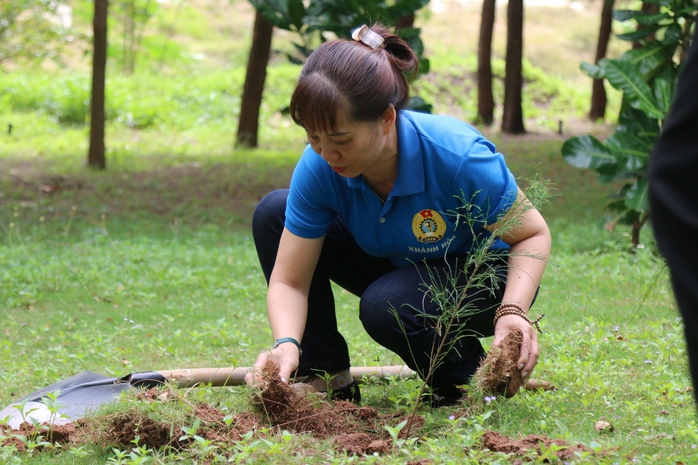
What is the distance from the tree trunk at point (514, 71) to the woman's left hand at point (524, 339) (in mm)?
9158

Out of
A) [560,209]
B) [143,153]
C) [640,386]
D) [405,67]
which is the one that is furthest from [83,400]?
[143,153]

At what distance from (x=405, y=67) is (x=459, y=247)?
0.64m

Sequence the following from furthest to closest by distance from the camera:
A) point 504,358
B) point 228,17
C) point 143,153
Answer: point 228,17 → point 143,153 → point 504,358

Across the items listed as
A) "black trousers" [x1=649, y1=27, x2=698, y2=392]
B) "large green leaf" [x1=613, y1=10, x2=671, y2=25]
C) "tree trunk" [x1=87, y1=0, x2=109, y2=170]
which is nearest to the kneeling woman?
"black trousers" [x1=649, y1=27, x2=698, y2=392]

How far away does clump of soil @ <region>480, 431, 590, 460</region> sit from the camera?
1.95 meters

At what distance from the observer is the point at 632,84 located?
Result: 17.3ft

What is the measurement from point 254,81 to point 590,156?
18.9ft

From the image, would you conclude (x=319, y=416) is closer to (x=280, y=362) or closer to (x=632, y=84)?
(x=280, y=362)

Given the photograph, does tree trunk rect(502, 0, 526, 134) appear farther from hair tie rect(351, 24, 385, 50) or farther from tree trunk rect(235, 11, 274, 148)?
hair tie rect(351, 24, 385, 50)

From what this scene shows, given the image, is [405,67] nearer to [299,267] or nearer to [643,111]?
[299,267]

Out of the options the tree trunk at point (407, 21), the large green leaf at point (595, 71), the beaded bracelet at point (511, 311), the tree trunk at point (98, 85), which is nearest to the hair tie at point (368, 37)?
the beaded bracelet at point (511, 311)

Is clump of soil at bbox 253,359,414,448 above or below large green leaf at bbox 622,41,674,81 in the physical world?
below

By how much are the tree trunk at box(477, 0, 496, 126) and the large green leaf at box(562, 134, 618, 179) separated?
7.49 m

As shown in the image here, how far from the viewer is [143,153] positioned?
11.0m
